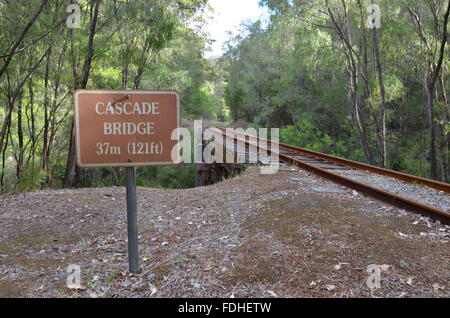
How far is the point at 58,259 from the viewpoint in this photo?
13.9 feet

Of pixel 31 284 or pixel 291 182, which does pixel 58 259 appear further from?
pixel 291 182

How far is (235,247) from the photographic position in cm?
408

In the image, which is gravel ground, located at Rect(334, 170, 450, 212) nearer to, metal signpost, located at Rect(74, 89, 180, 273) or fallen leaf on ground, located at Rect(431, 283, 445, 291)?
fallen leaf on ground, located at Rect(431, 283, 445, 291)

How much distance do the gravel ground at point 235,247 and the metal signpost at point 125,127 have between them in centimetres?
110

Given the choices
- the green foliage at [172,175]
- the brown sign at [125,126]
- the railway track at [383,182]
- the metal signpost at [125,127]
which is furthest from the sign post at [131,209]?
the green foliage at [172,175]

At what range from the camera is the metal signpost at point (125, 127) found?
3133mm

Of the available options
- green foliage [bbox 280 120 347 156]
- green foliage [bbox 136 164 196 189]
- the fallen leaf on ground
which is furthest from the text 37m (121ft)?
green foliage [bbox 280 120 347 156]

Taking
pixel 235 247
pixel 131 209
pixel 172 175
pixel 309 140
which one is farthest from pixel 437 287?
pixel 172 175

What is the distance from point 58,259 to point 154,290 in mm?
1554

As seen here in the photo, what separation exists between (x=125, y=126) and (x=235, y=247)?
5.87 ft

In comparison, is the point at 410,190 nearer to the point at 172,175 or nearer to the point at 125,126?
the point at 125,126

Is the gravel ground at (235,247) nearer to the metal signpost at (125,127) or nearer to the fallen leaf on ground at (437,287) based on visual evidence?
the fallen leaf on ground at (437,287)

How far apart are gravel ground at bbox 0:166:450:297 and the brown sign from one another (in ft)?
3.81
